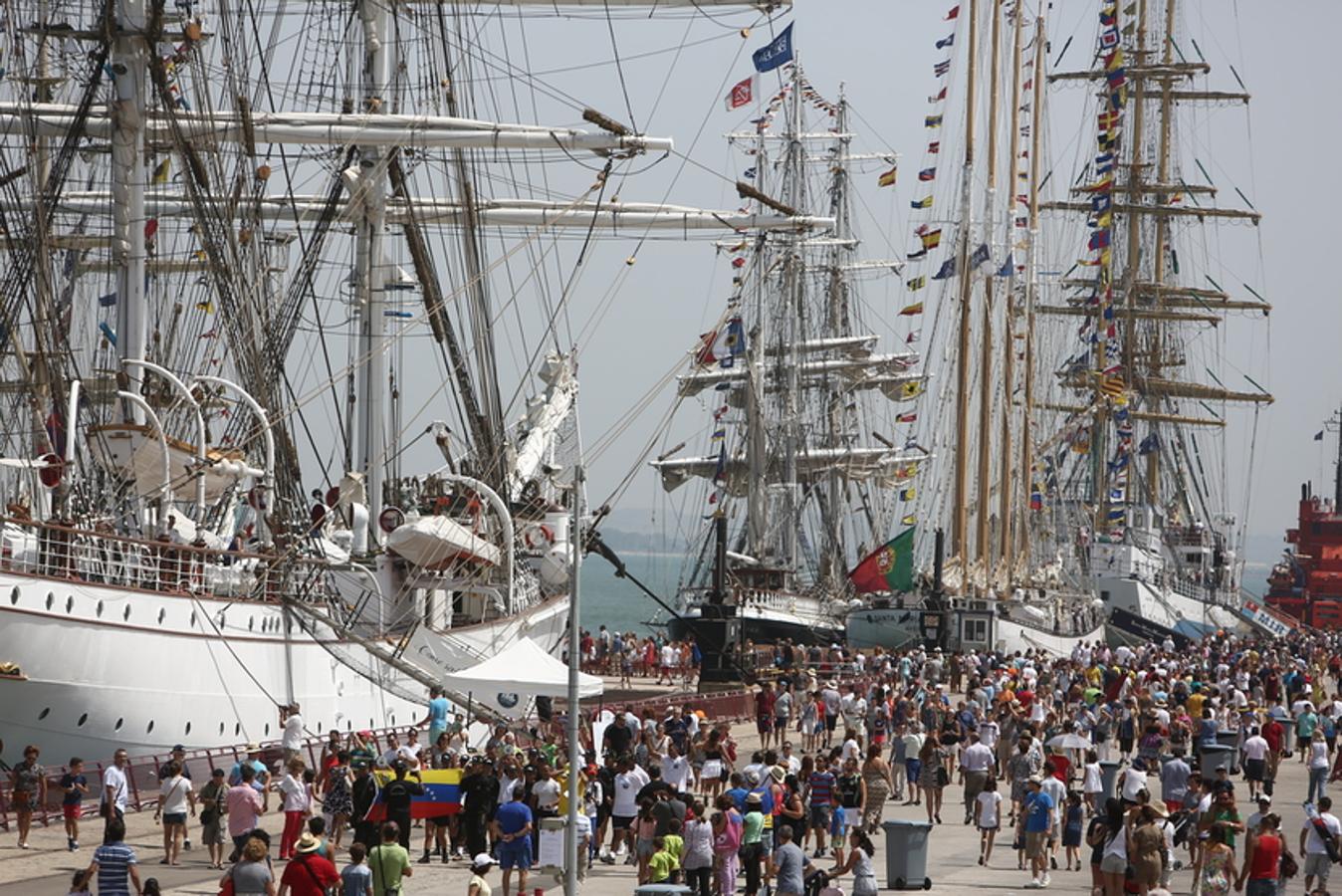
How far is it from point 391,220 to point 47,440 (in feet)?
37.8

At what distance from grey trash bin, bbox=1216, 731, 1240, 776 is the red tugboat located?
78.0m

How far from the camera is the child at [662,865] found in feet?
63.8

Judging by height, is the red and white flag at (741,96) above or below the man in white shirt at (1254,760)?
above

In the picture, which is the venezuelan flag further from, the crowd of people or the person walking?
the person walking

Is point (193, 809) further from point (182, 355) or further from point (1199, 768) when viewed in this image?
point (182, 355)

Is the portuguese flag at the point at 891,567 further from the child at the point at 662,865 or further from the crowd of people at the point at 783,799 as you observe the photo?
the child at the point at 662,865

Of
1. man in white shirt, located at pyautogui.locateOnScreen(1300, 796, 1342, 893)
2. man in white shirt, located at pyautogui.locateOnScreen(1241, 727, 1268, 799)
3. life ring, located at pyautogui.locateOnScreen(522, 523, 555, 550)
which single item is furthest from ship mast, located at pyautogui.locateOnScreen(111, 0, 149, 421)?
man in white shirt, located at pyautogui.locateOnScreen(1300, 796, 1342, 893)

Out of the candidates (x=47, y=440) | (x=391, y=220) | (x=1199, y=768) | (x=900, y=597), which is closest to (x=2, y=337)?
(x=47, y=440)

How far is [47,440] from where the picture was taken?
35.4m

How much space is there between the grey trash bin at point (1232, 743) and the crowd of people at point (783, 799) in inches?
3.7

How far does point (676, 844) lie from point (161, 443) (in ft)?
47.6

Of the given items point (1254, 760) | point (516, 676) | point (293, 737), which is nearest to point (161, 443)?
point (293, 737)

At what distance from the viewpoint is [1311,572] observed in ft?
376

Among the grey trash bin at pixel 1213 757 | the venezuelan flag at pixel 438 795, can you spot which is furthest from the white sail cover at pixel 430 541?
the grey trash bin at pixel 1213 757
